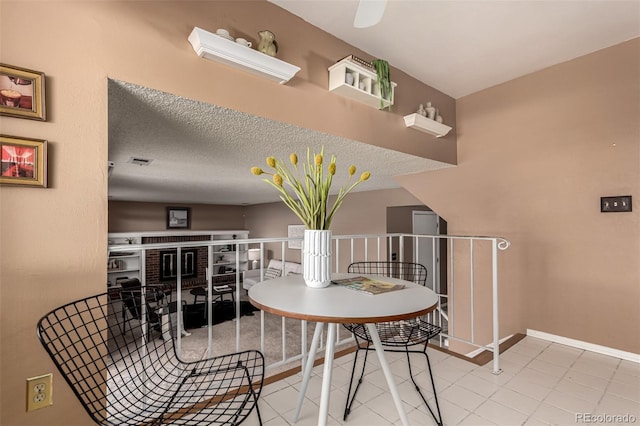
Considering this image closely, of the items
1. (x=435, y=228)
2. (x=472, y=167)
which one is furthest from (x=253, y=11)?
(x=435, y=228)

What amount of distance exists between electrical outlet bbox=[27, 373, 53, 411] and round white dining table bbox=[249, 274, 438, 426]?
32.6 inches

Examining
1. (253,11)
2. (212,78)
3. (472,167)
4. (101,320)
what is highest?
(253,11)

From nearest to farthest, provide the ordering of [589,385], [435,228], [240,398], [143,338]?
[143,338] → [240,398] → [589,385] → [435,228]

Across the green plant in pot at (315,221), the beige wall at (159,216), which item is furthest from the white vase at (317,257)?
the beige wall at (159,216)

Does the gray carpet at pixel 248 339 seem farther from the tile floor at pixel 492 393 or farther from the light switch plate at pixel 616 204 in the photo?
the light switch plate at pixel 616 204

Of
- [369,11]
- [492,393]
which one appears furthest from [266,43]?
[492,393]

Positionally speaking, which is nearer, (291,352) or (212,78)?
(212,78)

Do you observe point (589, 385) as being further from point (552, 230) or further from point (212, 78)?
point (212, 78)

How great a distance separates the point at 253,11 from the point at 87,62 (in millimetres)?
962

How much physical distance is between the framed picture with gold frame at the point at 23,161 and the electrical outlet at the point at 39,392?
0.75 metres

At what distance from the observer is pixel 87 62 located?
1319 millimetres

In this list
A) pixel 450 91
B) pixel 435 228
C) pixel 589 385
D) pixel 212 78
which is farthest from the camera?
pixel 435 228

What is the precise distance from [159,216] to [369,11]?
8.50m

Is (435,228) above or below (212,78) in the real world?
below
